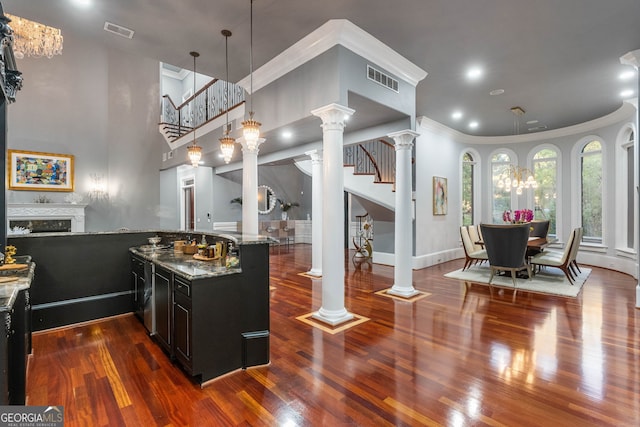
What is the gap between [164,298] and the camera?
290 cm

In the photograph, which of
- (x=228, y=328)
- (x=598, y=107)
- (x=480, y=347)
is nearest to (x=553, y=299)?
(x=480, y=347)

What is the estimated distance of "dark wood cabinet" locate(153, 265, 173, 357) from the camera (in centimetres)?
277

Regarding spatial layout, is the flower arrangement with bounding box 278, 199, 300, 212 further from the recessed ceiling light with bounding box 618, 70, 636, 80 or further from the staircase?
the recessed ceiling light with bounding box 618, 70, 636, 80

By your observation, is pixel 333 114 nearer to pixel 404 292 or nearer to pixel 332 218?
pixel 332 218

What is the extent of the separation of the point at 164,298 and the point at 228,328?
80 centimetres

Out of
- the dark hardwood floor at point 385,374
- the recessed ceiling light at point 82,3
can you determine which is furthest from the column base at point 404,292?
the recessed ceiling light at point 82,3

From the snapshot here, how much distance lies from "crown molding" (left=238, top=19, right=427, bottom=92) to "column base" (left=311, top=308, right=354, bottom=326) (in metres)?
3.10

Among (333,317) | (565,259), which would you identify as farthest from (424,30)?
(565,259)

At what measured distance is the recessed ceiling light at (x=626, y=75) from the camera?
15.1ft

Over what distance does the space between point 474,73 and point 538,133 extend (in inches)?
198

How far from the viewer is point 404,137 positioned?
4.62 meters

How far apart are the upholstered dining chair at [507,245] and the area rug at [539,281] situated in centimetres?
24

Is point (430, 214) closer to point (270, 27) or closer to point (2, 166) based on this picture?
point (270, 27)

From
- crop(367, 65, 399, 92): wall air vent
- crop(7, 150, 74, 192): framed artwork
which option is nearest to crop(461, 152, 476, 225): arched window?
crop(367, 65, 399, 92): wall air vent
